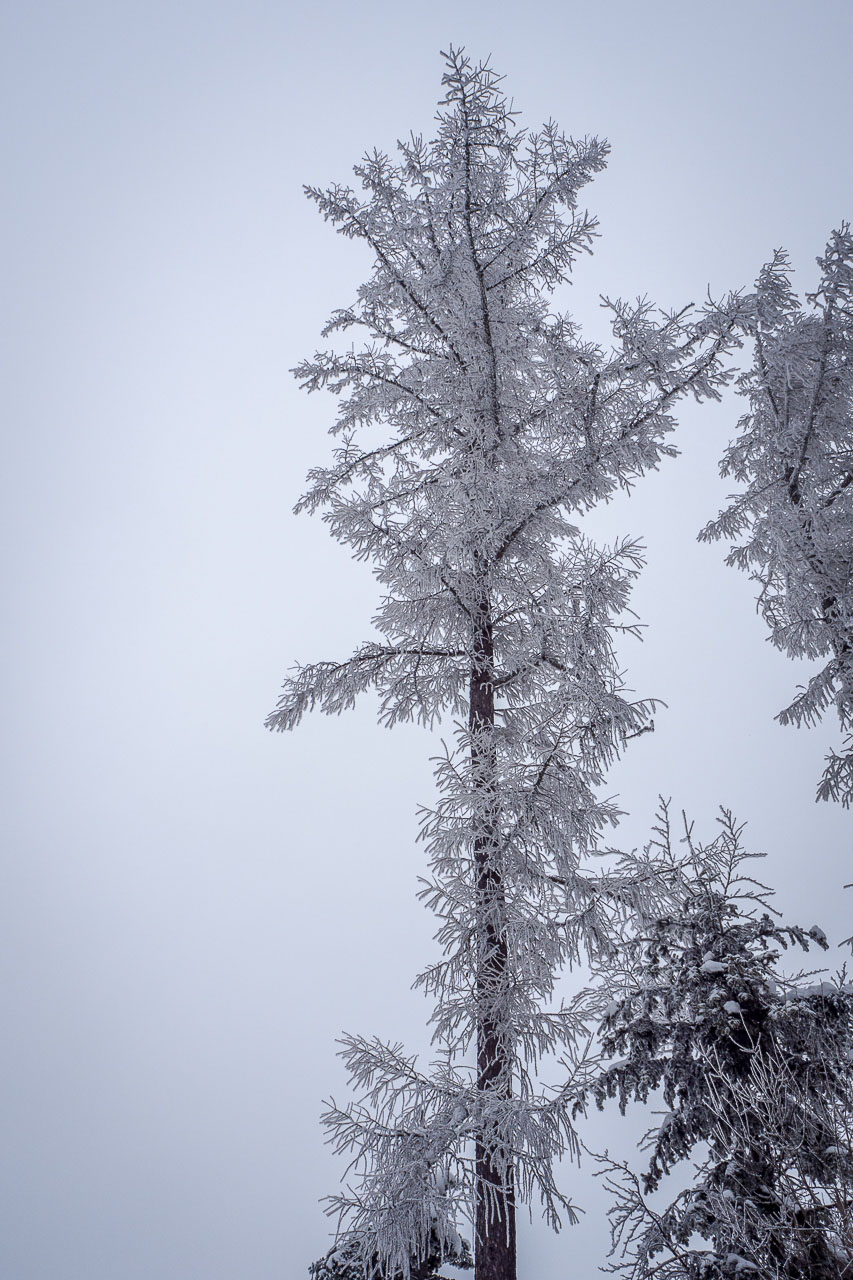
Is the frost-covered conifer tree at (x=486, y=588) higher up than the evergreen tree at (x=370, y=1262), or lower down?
higher up

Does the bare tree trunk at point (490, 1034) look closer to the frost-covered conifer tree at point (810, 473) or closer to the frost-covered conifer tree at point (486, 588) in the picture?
the frost-covered conifer tree at point (486, 588)

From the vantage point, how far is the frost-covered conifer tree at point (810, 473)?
7.24 m

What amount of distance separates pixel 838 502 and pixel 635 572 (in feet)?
14.4

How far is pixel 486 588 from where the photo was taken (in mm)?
7184

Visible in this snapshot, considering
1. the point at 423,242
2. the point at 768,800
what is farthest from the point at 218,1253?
the point at 768,800

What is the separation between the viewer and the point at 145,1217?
1206 inches

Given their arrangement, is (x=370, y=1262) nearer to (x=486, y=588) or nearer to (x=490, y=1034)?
(x=490, y=1034)

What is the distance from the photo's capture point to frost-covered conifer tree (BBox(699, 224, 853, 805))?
23.8 ft

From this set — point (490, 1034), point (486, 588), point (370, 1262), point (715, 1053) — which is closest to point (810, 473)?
point (486, 588)

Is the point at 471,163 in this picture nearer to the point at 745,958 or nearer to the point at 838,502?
the point at 838,502

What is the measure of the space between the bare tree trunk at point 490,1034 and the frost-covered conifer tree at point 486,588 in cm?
2

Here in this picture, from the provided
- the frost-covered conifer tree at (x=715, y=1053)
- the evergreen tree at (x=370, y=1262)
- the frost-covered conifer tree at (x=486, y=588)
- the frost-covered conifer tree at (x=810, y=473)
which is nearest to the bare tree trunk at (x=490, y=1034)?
the frost-covered conifer tree at (x=486, y=588)

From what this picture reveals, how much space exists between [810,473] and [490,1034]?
7.52 metres

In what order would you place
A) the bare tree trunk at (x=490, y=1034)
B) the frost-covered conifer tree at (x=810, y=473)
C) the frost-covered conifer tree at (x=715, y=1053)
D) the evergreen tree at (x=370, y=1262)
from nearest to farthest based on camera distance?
the evergreen tree at (x=370, y=1262) < the bare tree trunk at (x=490, y=1034) < the frost-covered conifer tree at (x=715, y=1053) < the frost-covered conifer tree at (x=810, y=473)
